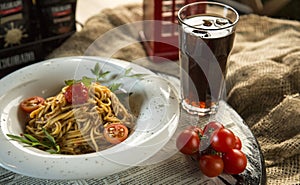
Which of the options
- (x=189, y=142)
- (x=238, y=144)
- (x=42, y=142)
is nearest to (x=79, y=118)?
(x=42, y=142)

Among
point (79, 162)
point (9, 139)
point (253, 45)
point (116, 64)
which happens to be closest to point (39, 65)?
point (116, 64)

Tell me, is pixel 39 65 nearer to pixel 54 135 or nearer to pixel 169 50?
pixel 54 135

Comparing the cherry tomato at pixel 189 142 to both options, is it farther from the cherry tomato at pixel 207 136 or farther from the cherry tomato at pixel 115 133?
the cherry tomato at pixel 115 133

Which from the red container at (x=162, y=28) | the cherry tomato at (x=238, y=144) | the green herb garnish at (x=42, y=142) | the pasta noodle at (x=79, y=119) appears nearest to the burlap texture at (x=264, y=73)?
the red container at (x=162, y=28)

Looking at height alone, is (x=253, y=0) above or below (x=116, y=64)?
below

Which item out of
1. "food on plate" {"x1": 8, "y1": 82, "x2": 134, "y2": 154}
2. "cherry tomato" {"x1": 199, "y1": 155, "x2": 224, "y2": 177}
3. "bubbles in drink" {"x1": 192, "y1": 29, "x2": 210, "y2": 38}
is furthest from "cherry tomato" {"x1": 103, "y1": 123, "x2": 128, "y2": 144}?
"bubbles in drink" {"x1": 192, "y1": 29, "x2": 210, "y2": 38}

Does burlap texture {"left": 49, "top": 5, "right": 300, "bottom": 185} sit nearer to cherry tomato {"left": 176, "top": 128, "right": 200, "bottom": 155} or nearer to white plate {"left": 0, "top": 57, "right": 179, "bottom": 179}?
cherry tomato {"left": 176, "top": 128, "right": 200, "bottom": 155}
